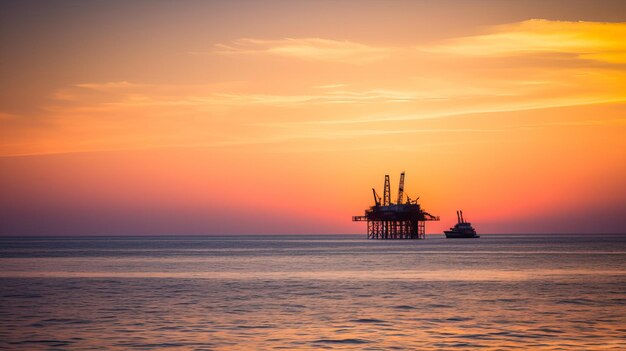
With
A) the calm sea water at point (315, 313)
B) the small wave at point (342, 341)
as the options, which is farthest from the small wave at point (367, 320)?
the small wave at point (342, 341)

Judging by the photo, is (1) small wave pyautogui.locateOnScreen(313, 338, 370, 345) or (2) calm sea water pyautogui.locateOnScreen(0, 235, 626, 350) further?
(2) calm sea water pyautogui.locateOnScreen(0, 235, 626, 350)

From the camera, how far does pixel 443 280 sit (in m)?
76.1

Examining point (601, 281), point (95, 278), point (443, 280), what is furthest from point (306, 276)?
point (601, 281)

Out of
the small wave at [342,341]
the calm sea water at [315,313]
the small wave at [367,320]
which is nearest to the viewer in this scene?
the small wave at [342,341]

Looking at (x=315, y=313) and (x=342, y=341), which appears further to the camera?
(x=315, y=313)

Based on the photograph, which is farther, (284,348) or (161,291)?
(161,291)

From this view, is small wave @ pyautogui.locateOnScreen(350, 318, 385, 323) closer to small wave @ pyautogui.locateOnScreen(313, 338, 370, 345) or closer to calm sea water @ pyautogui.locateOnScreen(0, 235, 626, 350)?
calm sea water @ pyautogui.locateOnScreen(0, 235, 626, 350)

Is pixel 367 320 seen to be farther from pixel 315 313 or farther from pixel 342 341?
pixel 342 341

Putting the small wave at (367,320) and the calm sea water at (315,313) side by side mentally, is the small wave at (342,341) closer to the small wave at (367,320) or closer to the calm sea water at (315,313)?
the calm sea water at (315,313)

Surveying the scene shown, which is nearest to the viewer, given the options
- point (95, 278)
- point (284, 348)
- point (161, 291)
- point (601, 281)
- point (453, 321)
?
point (284, 348)

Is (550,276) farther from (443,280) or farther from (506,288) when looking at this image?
(506,288)

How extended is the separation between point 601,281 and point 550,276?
8460mm

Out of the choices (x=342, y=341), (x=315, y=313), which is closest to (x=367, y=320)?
(x=315, y=313)

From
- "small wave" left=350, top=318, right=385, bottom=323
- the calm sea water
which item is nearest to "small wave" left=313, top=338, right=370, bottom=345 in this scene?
the calm sea water
